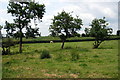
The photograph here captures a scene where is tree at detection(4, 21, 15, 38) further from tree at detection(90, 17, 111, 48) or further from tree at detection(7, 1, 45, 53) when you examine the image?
tree at detection(90, 17, 111, 48)

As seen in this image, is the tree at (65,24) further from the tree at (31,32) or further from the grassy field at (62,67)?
the grassy field at (62,67)

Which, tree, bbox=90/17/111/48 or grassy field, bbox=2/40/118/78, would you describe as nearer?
grassy field, bbox=2/40/118/78

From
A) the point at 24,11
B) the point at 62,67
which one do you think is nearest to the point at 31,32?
the point at 24,11

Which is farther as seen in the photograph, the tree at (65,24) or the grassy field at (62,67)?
the tree at (65,24)

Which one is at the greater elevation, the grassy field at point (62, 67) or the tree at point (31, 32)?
the tree at point (31, 32)

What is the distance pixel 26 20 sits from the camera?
47.0 meters

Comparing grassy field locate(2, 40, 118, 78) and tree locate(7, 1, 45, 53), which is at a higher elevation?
tree locate(7, 1, 45, 53)

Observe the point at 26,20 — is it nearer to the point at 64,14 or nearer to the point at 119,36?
the point at 64,14

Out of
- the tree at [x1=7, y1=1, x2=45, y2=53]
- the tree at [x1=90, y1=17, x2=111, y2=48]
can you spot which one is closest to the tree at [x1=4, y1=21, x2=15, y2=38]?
the tree at [x1=7, y1=1, x2=45, y2=53]

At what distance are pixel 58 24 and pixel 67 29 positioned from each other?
9.84ft

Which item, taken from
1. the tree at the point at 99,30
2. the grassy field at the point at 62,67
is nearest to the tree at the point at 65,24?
the tree at the point at 99,30

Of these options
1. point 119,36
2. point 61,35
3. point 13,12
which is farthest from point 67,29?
point 119,36

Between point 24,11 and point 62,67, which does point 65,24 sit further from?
point 62,67

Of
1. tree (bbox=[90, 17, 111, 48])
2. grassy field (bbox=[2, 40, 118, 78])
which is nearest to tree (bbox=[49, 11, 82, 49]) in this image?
tree (bbox=[90, 17, 111, 48])
